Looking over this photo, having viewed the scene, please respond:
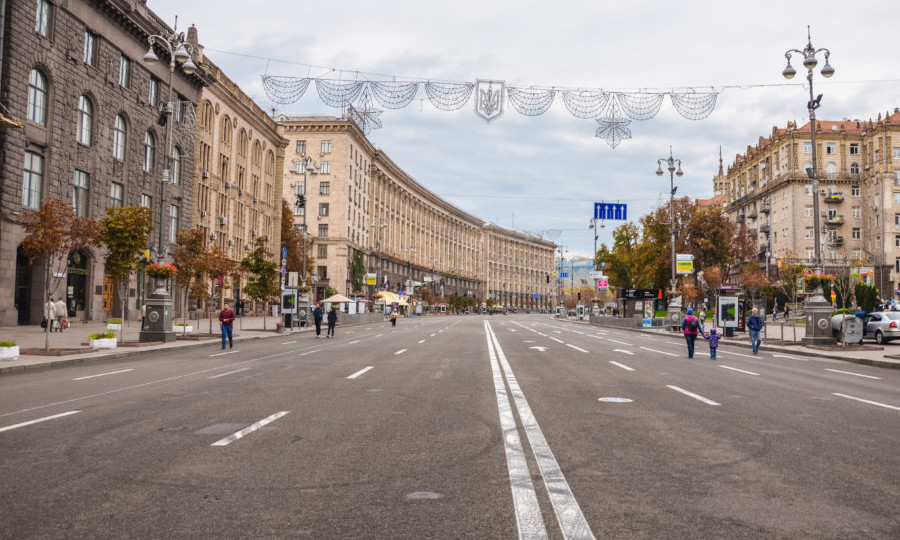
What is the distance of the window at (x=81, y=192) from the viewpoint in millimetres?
35562

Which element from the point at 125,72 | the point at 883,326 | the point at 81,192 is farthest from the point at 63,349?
the point at 883,326

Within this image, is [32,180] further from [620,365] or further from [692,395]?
[692,395]

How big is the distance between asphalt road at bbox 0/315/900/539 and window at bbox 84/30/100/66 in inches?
1203

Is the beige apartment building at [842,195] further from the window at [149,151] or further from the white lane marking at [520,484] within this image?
the white lane marking at [520,484]

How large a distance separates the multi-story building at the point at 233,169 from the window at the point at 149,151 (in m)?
5.69

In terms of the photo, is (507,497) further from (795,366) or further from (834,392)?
(795,366)

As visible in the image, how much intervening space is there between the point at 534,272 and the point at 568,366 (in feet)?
590

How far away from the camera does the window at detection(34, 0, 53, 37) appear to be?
32.2 meters

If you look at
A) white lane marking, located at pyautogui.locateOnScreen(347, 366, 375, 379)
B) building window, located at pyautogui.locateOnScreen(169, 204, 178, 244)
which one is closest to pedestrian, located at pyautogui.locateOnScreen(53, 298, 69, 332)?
building window, located at pyautogui.locateOnScreen(169, 204, 178, 244)

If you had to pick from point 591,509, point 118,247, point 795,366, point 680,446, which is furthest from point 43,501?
point 118,247

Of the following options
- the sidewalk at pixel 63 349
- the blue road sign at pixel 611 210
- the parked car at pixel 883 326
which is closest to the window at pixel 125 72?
the sidewalk at pixel 63 349

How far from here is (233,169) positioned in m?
58.1

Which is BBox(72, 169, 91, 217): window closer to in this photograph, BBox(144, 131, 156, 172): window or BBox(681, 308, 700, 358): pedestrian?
BBox(144, 131, 156, 172): window

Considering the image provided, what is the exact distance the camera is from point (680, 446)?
6598mm
